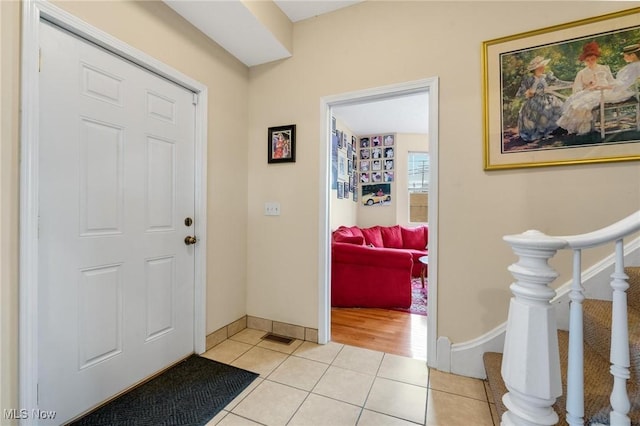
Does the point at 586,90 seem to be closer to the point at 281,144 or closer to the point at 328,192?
the point at 328,192

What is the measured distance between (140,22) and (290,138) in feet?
3.92

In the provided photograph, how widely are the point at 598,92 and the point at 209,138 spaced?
8.17ft

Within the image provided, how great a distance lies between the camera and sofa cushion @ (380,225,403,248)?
4.62m

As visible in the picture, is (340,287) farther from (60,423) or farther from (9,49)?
(9,49)

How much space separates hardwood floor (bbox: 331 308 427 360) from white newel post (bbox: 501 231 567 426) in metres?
1.42

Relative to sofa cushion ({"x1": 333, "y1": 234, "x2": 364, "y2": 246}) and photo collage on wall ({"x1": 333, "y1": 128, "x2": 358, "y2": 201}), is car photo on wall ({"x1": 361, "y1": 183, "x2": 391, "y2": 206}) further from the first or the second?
sofa cushion ({"x1": 333, "y1": 234, "x2": 364, "y2": 246})

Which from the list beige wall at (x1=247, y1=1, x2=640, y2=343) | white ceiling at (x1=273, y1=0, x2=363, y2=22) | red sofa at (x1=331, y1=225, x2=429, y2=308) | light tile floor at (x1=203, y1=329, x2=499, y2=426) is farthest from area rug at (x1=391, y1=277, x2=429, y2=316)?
white ceiling at (x1=273, y1=0, x2=363, y2=22)

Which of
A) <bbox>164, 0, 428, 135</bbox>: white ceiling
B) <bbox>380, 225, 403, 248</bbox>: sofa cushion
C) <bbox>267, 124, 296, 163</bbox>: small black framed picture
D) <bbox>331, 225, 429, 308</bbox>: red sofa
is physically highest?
<bbox>164, 0, 428, 135</bbox>: white ceiling

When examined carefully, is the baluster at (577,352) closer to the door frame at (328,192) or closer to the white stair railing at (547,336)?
the white stair railing at (547,336)

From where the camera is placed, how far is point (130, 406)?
147cm

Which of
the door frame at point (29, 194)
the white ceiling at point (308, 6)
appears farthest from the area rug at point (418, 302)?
the white ceiling at point (308, 6)

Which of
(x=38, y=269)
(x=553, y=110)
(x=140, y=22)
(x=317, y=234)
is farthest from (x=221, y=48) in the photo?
(x=553, y=110)

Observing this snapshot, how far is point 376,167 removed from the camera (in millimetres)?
5266

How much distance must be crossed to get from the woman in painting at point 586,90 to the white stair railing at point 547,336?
1.23 meters
